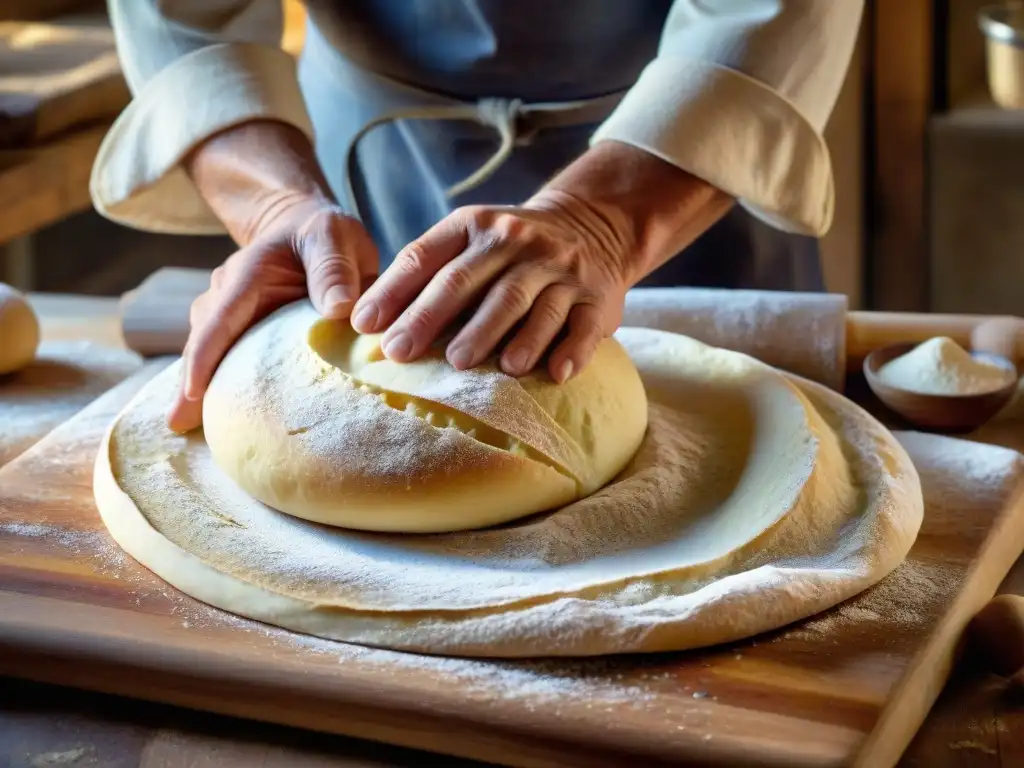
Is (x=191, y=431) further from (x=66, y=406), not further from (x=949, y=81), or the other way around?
(x=949, y=81)

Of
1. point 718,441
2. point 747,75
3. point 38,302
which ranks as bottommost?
point 38,302

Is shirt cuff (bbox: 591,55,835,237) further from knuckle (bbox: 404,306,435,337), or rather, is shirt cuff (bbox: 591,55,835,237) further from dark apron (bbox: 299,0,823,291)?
knuckle (bbox: 404,306,435,337)

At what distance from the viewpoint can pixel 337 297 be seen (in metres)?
1.29

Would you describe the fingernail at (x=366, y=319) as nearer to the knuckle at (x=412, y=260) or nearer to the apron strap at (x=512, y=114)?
the knuckle at (x=412, y=260)

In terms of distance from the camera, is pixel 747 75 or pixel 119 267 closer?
pixel 747 75

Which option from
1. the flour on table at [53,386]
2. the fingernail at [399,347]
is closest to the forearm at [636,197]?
the fingernail at [399,347]

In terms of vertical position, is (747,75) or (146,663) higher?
(747,75)

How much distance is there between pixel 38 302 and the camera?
6.55 ft

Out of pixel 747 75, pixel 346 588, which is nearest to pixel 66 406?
pixel 346 588

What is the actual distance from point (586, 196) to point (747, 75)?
0.84 feet

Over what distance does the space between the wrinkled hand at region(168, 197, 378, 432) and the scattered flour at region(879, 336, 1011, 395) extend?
0.64m

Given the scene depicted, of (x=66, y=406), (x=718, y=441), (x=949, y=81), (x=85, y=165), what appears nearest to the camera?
(x=718, y=441)

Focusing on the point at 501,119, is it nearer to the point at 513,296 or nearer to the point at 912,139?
the point at 513,296

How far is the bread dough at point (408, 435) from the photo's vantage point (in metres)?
1.15
